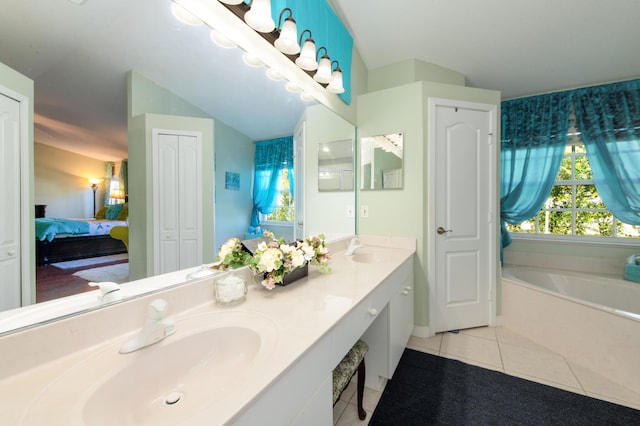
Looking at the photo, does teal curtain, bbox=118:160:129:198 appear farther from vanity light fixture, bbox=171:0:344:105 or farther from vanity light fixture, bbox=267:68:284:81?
vanity light fixture, bbox=267:68:284:81

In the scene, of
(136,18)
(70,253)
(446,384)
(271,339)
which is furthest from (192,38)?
(446,384)

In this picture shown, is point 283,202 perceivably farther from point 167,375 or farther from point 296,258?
point 167,375

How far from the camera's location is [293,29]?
126cm

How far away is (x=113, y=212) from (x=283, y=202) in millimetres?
809

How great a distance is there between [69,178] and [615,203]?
4156 mm

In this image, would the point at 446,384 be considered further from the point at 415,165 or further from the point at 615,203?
the point at 615,203

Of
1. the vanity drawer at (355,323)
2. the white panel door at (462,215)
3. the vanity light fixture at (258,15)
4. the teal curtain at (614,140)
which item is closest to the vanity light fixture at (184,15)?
the vanity light fixture at (258,15)

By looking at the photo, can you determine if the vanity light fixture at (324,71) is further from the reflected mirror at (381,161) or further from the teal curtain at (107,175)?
the teal curtain at (107,175)

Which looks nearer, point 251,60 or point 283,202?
point 251,60

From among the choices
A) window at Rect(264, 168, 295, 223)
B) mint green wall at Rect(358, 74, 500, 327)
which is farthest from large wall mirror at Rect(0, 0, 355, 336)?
mint green wall at Rect(358, 74, 500, 327)

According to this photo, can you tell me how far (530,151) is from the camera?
9.61ft

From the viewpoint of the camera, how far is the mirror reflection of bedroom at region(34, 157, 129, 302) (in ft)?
2.11

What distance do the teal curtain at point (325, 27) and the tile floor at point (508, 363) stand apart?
2.17 metres

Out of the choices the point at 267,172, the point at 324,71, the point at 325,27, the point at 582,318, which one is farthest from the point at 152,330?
the point at 582,318
